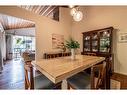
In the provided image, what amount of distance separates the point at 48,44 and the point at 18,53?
6.40 m

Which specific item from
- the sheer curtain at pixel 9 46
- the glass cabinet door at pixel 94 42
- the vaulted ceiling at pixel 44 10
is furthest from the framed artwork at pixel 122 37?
the sheer curtain at pixel 9 46

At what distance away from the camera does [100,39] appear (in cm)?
478

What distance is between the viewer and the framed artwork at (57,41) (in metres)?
5.50

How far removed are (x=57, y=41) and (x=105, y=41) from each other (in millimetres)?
2232

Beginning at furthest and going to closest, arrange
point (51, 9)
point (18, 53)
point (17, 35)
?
point (18, 53) → point (17, 35) → point (51, 9)

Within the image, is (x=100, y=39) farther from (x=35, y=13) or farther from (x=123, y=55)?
(x=35, y=13)

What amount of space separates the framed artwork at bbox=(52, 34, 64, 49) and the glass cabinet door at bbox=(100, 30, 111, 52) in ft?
6.66

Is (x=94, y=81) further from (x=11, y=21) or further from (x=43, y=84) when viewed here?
(x=11, y=21)

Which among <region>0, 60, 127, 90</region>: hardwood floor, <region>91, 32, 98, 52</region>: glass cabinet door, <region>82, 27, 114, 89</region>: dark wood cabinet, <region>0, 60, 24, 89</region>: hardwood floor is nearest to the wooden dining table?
<region>0, 60, 127, 90</region>: hardwood floor

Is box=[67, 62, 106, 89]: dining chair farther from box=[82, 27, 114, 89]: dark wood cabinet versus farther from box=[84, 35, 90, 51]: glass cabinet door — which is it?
box=[84, 35, 90, 51]: glass cabinet door

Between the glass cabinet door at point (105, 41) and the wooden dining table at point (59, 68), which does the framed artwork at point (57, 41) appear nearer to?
the glass cabinet door at point (105, 41)

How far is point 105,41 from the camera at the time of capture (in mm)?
4594

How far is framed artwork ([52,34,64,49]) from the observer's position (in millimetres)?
5504
